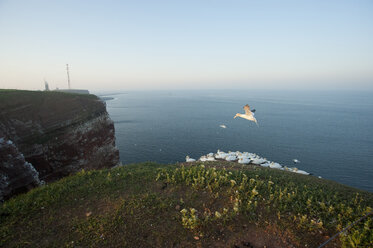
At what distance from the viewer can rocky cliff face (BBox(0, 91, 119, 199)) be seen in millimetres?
16922

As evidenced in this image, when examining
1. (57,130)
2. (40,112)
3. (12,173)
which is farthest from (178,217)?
(40,112)

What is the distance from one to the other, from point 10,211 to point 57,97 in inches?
729

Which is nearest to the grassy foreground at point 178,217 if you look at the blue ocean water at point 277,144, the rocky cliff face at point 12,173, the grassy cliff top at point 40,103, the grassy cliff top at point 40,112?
the rocky cliff face at point 12,173

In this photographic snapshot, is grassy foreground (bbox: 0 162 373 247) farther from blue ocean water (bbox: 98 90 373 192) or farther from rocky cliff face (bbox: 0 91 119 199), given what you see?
blue ocean water (bbox: 98 90 373 192)

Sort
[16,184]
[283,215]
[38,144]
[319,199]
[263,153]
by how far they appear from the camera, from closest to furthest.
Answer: [283,215], [319,199], [16,184], [38,144], [263,153]

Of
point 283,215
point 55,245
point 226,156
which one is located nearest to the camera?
point 55,245

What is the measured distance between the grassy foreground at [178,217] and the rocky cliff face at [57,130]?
1034 cm

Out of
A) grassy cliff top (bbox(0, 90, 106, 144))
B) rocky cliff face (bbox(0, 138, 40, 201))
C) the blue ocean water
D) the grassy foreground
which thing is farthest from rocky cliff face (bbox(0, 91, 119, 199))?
the blue ocean water

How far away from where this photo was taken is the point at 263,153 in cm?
4488

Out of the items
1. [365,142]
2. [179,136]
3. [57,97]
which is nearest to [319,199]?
[57,97]

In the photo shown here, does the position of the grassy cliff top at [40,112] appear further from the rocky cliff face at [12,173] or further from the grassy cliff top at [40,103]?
the rocky cliff face at [12,173]

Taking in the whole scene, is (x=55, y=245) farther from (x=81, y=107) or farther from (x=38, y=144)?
(x=81, y=107)

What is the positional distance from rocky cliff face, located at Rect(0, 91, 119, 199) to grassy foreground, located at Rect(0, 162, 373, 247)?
10339 mm

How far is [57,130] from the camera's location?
64.5 feet
